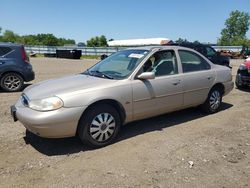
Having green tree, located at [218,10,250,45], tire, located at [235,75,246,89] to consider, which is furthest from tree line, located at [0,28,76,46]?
tire, located at [235,75,246,89]

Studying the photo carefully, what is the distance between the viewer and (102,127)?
4680mm

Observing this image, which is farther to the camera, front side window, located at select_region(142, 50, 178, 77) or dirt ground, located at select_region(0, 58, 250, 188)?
front side window, located at select_region(142, 50, 178, 77)

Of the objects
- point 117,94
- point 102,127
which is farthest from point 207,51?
point 102,127

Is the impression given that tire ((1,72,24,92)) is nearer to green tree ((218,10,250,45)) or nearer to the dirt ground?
the dirt ground

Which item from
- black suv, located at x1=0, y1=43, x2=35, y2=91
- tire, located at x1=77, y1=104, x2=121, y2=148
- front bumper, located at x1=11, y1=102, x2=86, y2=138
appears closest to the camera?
front bumper, located at x1=11, y1=102, x2=86, y2=138

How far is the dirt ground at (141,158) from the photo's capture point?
12.2ft

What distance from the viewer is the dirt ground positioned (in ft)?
12.2

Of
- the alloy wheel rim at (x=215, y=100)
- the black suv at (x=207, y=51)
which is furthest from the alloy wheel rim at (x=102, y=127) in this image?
the black suv at (x=207, y=51)

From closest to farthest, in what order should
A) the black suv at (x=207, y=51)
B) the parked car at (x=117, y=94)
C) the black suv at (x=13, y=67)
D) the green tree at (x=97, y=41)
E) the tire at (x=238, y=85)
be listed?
the parked car at (x=117, y=94) < the black suv at (x=13, y=67) < the tire at (x=238, y=85) < the black suv at (x=207, y=51) < the green tree at (x=97, y=41)

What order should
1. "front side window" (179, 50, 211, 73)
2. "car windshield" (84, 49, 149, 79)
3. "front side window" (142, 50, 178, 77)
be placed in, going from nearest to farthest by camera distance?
"car windshield" (84, 49, 149, 79) → "front side window" (142, 50, 178, 77) → "front side window" (179, 50, 211, 73)

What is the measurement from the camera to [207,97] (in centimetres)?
652

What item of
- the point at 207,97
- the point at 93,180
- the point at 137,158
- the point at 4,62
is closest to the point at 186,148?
the point at 137,158

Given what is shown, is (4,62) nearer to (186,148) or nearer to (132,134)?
(132,134)

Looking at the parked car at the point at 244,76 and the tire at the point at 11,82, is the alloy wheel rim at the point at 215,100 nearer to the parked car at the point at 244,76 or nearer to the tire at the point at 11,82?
the parked car at the point at 244,76
